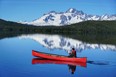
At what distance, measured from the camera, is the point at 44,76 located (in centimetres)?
1781

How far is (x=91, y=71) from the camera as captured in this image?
20547 millimetres

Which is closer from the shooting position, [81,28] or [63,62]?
[63,62]

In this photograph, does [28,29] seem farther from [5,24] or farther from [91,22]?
[91,22]

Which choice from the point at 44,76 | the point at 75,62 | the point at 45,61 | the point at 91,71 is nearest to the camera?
the point at 44,76

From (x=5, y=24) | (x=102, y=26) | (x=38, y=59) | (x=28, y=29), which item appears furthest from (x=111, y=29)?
(x=38, y=59)

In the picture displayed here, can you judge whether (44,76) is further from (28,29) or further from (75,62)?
(28,29)

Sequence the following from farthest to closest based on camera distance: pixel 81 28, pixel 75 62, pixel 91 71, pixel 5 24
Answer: pixel 5 24 < pixel 81 28 < pixel 75 62 < pixel 91 71

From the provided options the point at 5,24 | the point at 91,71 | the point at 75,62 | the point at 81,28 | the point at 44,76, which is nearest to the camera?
the point at 44,76

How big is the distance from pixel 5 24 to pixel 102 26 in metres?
48.9

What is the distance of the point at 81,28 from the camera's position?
153750mm

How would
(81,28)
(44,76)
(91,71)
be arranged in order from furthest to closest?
(81,28), (91,71), (44,76)

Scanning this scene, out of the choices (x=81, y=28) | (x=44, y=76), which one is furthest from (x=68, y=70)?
(x=81, y=28)

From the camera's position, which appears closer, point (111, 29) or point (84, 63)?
point (84, 63)

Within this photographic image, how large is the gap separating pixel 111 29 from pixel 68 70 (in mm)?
137064
